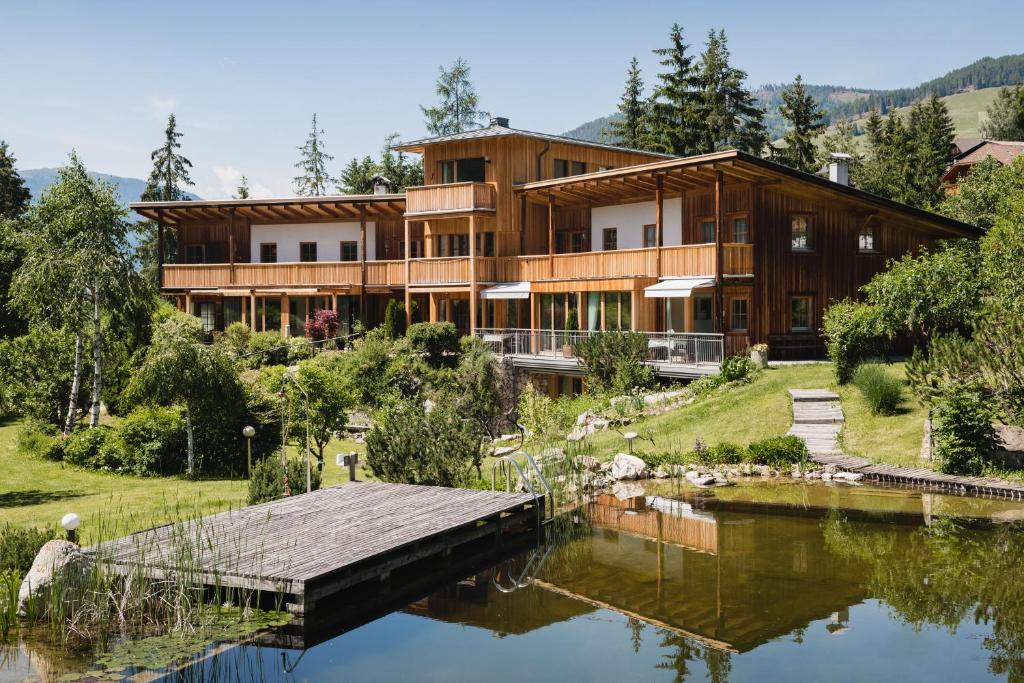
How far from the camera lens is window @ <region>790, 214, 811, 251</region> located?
3316cm

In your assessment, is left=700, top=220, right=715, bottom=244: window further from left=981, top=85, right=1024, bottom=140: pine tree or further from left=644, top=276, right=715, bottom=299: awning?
left=981, top=85, right=1024, bottom=140: pine tree

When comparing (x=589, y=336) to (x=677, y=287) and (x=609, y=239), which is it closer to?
(x=677, y=287)

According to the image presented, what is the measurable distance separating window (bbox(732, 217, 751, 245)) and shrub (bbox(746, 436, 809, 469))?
11.4 metres

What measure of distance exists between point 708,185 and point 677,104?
26806 millimetres

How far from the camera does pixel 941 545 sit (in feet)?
54.3

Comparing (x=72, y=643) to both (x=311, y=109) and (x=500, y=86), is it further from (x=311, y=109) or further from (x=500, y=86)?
(x=311, y=109)

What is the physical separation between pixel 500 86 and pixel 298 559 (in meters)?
52.5

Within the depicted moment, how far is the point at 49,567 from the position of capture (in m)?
12.7

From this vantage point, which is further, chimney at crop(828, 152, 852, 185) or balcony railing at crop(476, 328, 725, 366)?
chimney at crop(828, 152, 852, 185)

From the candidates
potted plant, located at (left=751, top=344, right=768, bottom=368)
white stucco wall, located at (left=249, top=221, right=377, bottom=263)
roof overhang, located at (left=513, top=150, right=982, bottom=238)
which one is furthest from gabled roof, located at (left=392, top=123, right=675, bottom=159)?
potted plant, located at (left=751, top=344, right=768, bottom=368)

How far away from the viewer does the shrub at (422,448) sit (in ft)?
64.8

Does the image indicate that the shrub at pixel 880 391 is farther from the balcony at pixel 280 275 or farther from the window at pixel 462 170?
the balcony at pixel 280 275

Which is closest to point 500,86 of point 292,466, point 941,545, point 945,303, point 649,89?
point 649,89

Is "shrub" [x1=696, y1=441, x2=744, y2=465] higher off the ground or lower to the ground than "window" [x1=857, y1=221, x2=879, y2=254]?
lower
